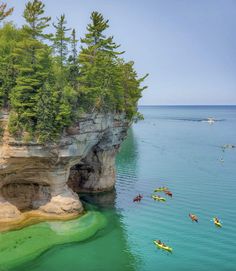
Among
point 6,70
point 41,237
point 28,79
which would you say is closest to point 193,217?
point 41,237

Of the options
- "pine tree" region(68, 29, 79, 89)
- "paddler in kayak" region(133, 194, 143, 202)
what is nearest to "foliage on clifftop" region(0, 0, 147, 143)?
"pine tree" region(68, 29, 79, 89)

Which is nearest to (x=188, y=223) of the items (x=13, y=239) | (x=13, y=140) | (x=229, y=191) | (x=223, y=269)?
(x=223, y=269)

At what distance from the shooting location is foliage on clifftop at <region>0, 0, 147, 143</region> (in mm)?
31920

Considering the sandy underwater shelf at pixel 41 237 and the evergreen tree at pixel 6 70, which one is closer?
the sandy underwater shelf at pixel 41 237

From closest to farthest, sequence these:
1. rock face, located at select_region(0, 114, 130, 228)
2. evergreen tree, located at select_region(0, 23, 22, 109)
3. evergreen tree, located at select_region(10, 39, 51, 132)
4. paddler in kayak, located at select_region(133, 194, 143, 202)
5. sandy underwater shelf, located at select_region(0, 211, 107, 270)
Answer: sandy underwater shelf, located at select_region(0, 211, 107, 270)
evergreen tree, located at select_region(10, 39, 51, 132)
rock face, located at select_region(0, 114, 130, 228)
evergreen tree, located at select_region(0, 23, 22, 109)
paddler in kayak, located at select_region(133, 194, 143, 202)

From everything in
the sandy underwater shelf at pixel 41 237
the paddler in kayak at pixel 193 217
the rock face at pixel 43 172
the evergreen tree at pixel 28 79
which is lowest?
the sandy underwater shelf at pixel 41 237

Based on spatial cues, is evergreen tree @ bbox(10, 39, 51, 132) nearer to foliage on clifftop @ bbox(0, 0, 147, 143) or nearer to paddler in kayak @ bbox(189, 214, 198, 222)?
foliage on clifftop @ bbox(0, 0, 147, 143)

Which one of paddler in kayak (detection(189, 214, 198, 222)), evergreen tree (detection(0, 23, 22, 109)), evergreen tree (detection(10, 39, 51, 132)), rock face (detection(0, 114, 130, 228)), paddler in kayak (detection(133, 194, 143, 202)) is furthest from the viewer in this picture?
paddler in kayak (detection(133, 194, 143, 202))

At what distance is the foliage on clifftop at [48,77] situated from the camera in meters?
31.9

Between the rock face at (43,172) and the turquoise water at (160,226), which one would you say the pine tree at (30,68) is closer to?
the rock face at (43,172)

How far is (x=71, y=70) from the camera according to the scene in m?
36.7

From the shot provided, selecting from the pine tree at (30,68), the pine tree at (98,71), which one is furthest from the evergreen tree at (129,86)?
the pine tree at (30,68)

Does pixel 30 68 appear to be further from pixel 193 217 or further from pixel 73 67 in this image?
pixel 193 217

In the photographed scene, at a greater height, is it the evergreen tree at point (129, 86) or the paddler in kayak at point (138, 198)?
the evergreen tree at point (129, 86)
